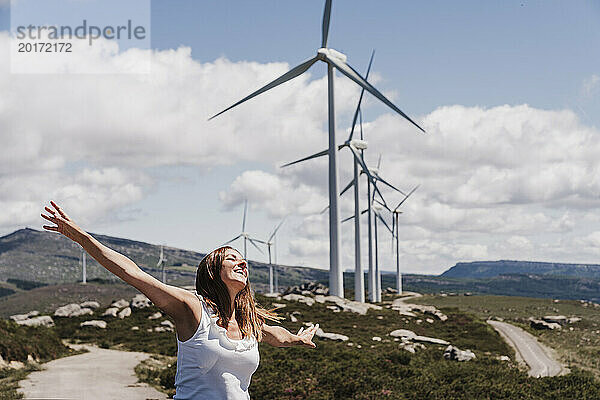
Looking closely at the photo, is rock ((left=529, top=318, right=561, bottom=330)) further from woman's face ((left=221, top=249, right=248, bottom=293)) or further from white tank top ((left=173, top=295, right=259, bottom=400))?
white tank top ((left=173, top=295, right=259, bottom=400))

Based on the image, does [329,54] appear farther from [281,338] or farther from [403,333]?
[281,338]

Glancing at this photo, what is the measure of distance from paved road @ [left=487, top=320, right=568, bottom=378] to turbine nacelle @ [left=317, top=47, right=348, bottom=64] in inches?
1037

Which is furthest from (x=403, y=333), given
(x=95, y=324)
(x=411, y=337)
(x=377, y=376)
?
(x=95, y=324)

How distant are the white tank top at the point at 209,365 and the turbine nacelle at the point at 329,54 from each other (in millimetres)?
52861

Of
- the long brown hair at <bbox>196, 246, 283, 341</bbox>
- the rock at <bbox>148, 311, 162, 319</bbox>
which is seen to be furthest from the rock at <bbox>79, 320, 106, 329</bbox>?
the long brown hair at <bbox>196, 246, 283, 341</bbox>

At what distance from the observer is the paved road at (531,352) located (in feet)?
117

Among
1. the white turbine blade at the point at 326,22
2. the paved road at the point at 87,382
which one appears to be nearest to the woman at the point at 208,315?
the paved road at the point at 87,382

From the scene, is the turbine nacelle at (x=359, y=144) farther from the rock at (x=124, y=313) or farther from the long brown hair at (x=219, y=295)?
the long brown hair at (x=219, y=295)

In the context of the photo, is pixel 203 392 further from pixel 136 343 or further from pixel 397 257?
pixel 397 257

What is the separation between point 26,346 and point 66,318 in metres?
29.7

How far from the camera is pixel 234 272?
543 centimetres

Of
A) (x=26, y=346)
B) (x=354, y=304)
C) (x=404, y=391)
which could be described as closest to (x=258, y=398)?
(x=404, y=391)

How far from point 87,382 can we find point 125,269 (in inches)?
802

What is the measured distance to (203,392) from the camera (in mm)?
5055
